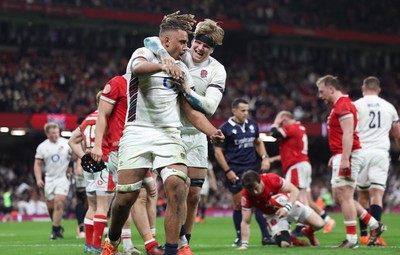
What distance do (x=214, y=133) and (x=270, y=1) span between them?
3916 cm

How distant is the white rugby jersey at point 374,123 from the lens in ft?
42.0

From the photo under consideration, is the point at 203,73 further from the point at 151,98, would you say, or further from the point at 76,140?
the point at 76,140

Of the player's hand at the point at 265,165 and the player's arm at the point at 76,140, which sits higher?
the player's arm at the point at 76,140

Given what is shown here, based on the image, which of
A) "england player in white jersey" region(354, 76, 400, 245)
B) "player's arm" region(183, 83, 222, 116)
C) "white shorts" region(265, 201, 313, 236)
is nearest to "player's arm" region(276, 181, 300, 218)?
"white shorts" region(265, 201, 313, 236)

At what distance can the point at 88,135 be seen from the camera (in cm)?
1151

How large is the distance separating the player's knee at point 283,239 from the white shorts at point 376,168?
176 centimetres

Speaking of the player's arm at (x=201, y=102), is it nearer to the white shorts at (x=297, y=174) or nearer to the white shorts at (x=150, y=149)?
the white shorts at (x=150, y=149)

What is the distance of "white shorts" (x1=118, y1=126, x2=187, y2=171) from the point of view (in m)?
7.85

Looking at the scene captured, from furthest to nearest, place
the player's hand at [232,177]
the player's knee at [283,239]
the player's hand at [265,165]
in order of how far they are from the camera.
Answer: the player's hand at [265,165] → the player's hand at [232,177] → the player's knee at [283,239]

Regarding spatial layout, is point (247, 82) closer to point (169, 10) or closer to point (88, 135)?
point (169, 10)

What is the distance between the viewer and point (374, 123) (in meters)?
12.8

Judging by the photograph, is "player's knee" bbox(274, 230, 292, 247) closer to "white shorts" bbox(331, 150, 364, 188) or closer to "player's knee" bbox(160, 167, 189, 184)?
"white shorts" bbox(331, 150, 364, 188)

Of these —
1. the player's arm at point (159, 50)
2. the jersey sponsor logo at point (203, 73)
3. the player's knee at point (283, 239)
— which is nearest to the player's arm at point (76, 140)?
the jersey sponsor logo at point (203, 73)

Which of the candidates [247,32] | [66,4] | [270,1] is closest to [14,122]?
[66,4]
